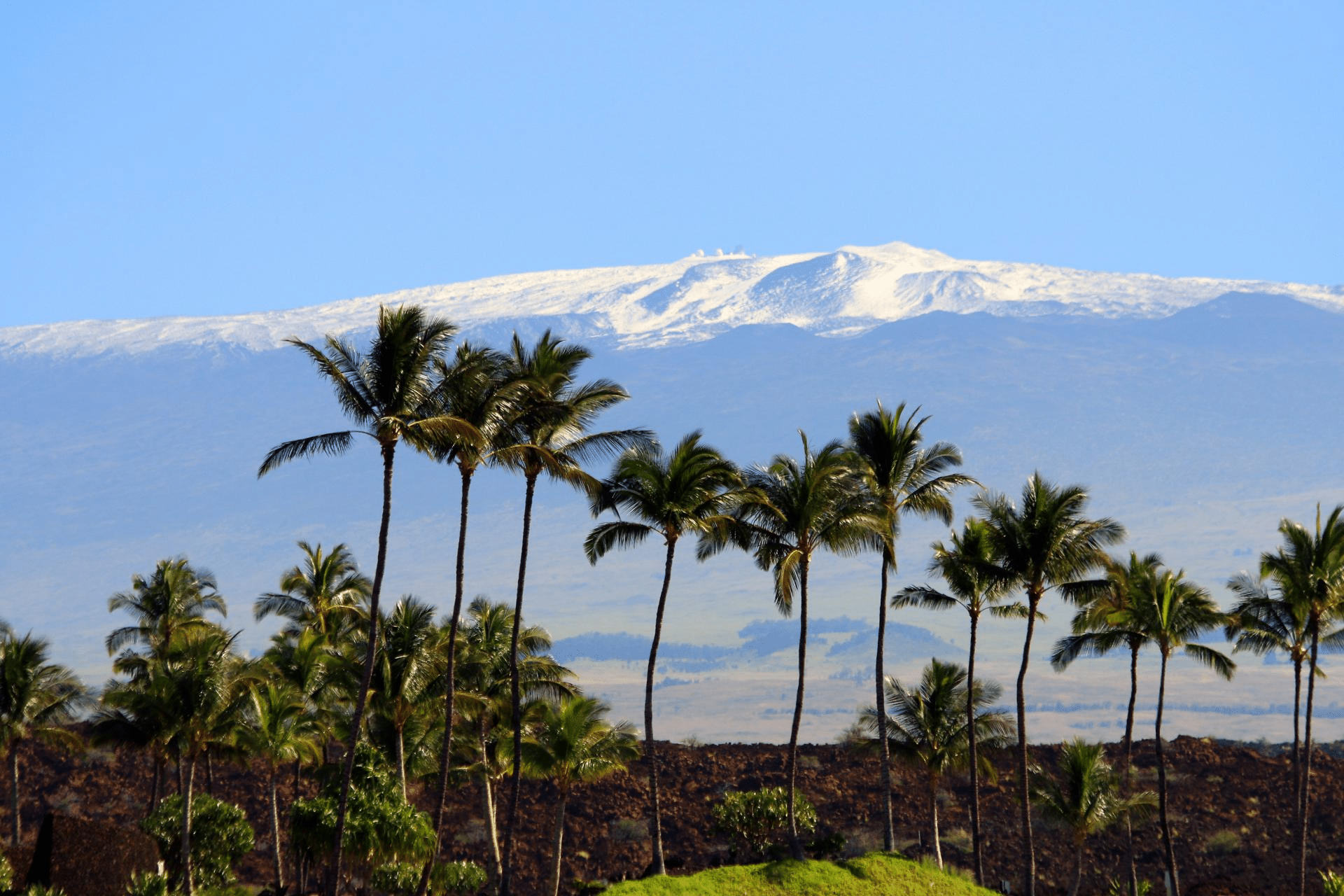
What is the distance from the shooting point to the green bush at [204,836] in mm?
51656

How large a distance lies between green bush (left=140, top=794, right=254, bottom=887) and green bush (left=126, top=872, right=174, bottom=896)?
27.3 ft

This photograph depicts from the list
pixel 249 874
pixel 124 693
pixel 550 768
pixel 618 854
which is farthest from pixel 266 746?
pixel 618 854

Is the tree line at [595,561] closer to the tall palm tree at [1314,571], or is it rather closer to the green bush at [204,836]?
the tall palm tree at [1314,571]

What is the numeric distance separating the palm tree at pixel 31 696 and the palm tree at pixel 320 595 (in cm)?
839

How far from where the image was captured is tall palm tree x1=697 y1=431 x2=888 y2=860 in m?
48.5

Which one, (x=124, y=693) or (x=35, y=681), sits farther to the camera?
(x=35, y=681)

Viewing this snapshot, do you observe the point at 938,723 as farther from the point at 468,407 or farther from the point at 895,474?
Answer: the point at 468,407

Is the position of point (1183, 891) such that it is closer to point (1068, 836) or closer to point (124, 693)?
point (1068, 836)

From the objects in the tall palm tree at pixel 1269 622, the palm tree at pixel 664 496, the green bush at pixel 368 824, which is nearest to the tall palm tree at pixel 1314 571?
the tall palm tree at pixel 1269 622

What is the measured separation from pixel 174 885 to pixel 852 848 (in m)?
33.6

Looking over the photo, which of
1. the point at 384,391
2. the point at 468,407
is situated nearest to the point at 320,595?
the point at 468,407

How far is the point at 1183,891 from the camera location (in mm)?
63094

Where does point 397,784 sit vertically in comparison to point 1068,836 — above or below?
above

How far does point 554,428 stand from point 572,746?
11949mm
